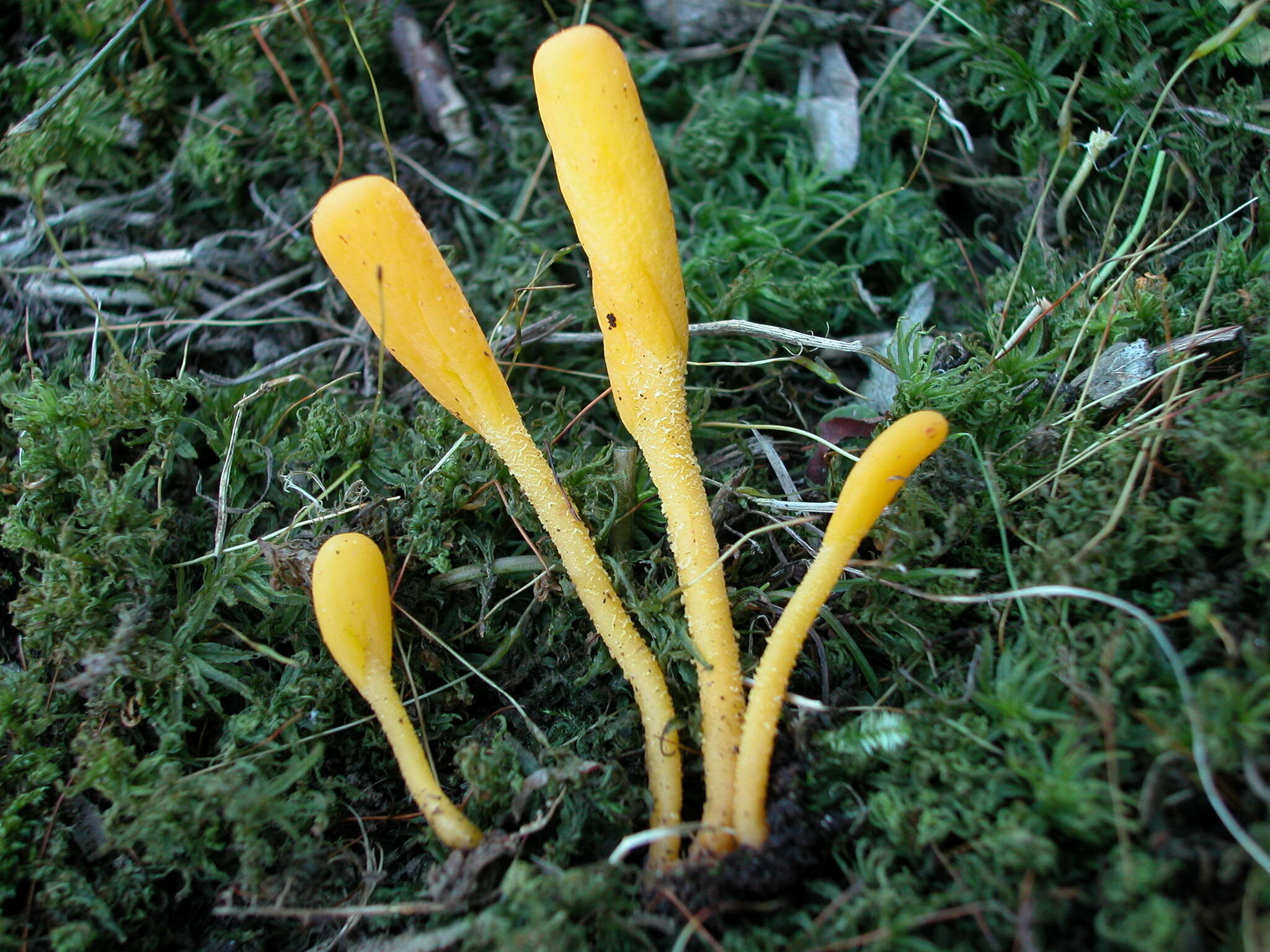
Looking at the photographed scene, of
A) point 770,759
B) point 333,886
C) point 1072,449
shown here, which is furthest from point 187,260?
point 1072,449

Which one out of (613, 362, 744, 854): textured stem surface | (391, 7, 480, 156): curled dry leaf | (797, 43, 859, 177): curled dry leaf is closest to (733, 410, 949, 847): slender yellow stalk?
(613, 362, 744, 854): textured stem surface

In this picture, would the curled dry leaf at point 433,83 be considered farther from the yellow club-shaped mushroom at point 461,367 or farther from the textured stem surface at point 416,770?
the textured stem surface at point 416,770

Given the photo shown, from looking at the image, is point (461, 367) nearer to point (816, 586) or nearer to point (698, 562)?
point (698, 562)

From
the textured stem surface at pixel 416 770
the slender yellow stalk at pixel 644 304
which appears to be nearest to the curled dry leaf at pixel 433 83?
the slender yellow stalk at pixel 644 304

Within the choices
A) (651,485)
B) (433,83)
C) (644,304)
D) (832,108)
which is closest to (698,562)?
(651,485)

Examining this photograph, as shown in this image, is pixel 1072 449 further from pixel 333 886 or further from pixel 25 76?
pixel 25 76

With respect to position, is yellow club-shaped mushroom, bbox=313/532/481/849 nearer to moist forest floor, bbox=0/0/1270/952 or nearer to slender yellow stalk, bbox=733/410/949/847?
moist forest floor, bbox=0/0/1270/952

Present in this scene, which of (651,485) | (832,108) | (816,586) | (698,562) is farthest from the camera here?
(832,108)
